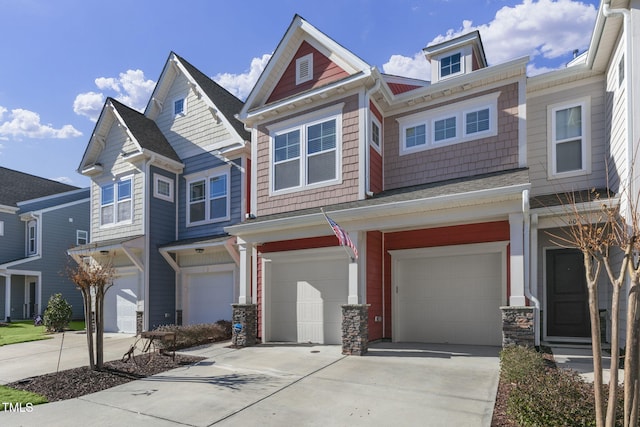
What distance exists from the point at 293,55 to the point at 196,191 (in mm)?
6104

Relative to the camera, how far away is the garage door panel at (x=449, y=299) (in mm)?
9852

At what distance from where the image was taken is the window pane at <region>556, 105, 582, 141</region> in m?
9.64

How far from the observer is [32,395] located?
667 centimetres

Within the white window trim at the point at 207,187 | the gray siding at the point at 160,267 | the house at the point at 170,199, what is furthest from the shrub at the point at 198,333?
the white window trim at the point at 207,187

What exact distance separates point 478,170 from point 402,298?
12.7ft

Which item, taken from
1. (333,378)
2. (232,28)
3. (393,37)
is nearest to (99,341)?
(333,378)

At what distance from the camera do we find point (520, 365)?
572 cm

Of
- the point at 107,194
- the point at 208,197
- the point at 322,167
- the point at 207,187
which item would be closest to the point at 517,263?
the point at 322,167

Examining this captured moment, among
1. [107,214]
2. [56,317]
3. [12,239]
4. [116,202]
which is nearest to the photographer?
[56,317]

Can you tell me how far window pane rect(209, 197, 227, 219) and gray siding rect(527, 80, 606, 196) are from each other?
366 inches

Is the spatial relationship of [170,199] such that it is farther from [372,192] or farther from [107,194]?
[372,192]

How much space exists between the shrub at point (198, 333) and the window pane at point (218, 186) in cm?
429

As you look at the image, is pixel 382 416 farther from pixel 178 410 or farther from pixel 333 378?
pixel 178 410

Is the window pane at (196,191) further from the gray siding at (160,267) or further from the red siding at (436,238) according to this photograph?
the red siding at (436,238)
